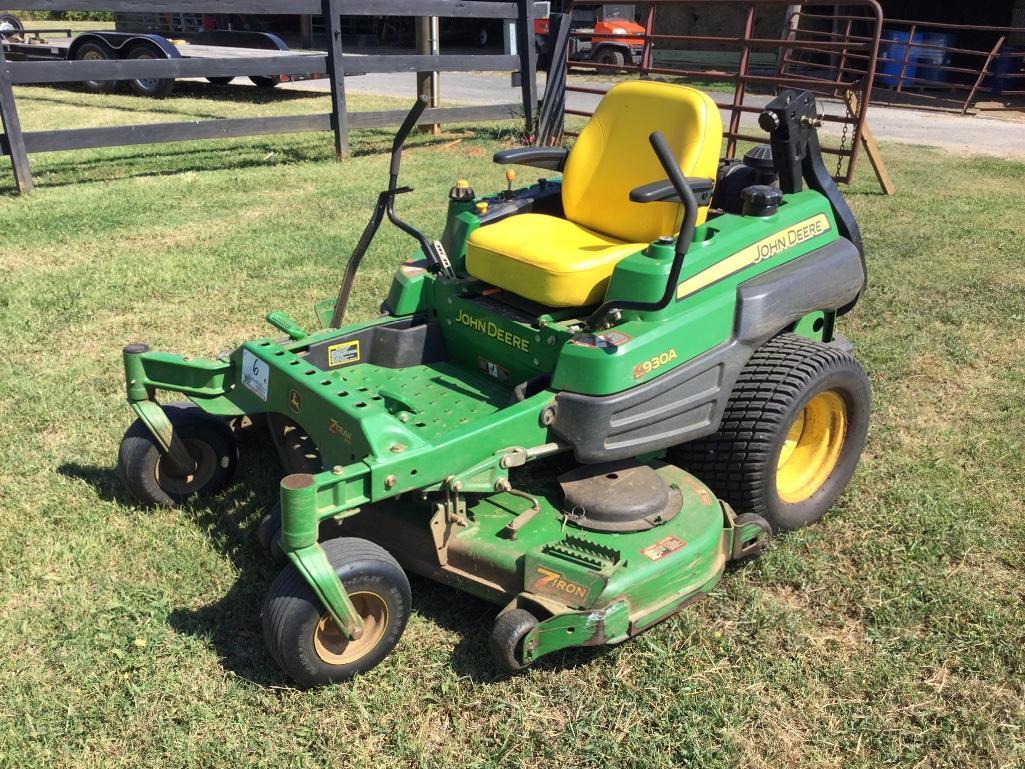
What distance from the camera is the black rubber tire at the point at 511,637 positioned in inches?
104

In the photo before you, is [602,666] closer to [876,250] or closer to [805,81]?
[876,250]

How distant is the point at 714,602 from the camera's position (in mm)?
3115

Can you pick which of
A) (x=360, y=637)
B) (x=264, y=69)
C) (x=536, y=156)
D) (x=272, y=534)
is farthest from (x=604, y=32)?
(x=360, y=637)

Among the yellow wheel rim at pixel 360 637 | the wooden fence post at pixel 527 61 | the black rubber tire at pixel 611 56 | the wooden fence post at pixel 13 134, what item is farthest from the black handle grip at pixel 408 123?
the black rubber tire at pixel 611 56

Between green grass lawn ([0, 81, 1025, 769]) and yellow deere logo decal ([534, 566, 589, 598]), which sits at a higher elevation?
yellow deere logo decal ([534, 566, 589, 598])

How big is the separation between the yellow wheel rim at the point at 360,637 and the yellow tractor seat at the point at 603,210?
1265 millimetres

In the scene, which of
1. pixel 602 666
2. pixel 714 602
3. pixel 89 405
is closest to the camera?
pixel 602 666

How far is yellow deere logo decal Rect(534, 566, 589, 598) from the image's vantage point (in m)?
2.69

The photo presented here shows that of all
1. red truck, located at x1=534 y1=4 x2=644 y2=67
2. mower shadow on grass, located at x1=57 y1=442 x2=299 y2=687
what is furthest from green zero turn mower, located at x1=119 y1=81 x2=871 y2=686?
red truck, located at x1=534 y1=4 x2=644 y2=67

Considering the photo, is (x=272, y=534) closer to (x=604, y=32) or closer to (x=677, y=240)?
(x=677, y=240)

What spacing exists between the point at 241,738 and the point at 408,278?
1914 millimetres

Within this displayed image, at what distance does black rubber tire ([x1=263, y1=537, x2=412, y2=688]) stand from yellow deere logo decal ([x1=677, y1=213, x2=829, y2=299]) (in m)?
1.36

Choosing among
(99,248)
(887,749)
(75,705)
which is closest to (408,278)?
(75,705)

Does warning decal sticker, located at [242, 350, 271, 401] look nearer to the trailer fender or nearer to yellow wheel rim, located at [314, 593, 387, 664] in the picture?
yellow wheel rim, located at [314, 593, 387, 664]
